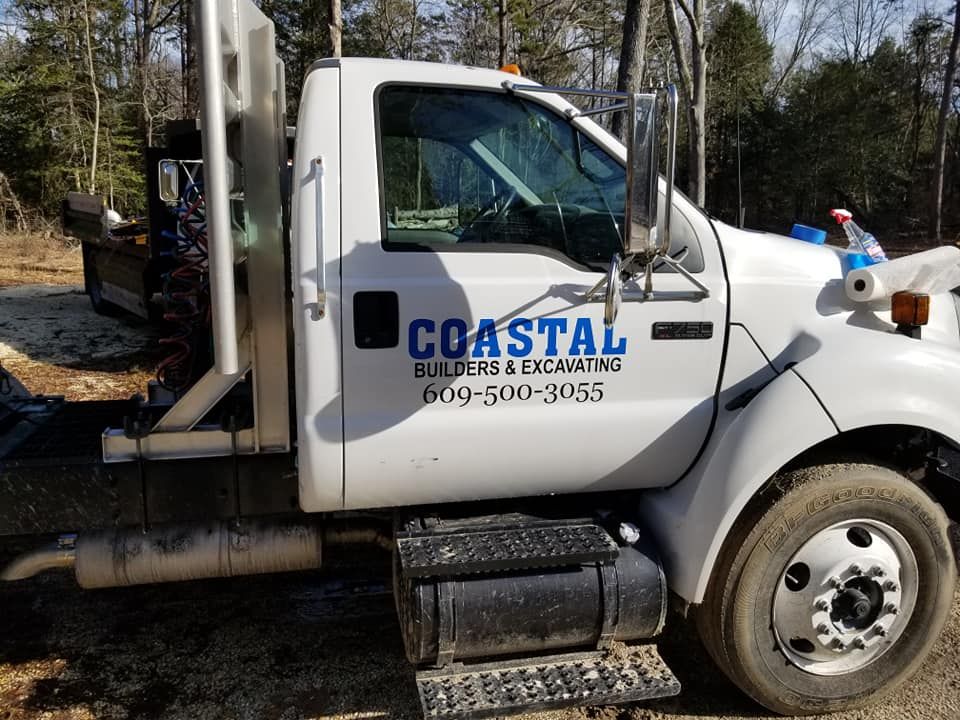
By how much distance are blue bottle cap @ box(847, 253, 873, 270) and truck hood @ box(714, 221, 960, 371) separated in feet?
0.21

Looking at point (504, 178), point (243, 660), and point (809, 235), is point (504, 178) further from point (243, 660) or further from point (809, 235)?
point (243, 660)

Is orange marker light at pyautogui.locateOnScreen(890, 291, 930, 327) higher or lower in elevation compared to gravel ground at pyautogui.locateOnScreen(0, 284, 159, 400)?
higher

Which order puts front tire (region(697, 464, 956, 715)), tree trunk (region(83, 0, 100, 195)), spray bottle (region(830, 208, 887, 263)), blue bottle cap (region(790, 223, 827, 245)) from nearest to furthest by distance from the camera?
front tire (region(697, 464, 956, 715)), spray bottle (region(830, 208, 887, 263)), blue bottle cap (region(790, 223, 827, 245)), tree trunk (region(83, 0, 100, 195))

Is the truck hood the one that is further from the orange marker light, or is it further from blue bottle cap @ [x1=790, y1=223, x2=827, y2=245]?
blue bottle cap @ [x1=790, y1=223, x2=827, y2=245]

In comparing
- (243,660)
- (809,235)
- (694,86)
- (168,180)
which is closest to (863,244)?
(809,235)

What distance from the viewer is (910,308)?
280 cm

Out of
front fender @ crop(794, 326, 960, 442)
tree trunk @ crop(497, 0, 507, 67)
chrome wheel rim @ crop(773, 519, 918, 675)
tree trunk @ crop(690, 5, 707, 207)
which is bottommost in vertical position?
chrome wheel rim @ crop(773, 519, 918, 675)

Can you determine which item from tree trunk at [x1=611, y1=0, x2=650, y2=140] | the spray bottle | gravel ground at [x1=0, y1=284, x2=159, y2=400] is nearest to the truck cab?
the spray bottle

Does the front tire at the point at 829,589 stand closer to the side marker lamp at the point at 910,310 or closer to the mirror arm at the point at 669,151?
the side marker lamp at the point at 910,310

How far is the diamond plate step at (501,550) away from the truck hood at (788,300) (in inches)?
36.7

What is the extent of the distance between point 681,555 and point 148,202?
13.2 ft

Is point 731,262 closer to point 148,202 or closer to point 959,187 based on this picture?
point 148,202

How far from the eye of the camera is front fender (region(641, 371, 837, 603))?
106 inches

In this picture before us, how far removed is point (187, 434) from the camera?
2.79 m
